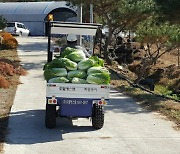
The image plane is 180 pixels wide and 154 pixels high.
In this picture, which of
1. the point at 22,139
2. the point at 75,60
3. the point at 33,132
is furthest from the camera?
the point at 75,60

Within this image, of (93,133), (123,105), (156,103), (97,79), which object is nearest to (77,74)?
(97,79)

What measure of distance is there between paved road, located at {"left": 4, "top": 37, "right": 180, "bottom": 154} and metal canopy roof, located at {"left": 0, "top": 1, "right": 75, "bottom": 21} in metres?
46.4

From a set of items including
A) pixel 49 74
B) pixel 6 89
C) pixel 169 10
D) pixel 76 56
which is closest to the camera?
pixel 49 74

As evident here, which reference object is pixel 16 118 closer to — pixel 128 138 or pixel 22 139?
pixel 22 139

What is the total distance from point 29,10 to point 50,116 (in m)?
51.7

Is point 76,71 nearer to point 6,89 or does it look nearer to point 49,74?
point 49,74

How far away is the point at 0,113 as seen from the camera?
437 inches

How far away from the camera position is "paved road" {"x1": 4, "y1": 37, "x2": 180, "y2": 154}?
8352 millimetres

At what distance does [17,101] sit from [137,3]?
42.0 feet

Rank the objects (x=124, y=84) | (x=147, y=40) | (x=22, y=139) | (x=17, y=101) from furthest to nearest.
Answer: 1. (x=147, y=40)
2. (x=124, y=84)
3. (x=17, y=101)
4. (x=22, y=139)

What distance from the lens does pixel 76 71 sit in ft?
32.4

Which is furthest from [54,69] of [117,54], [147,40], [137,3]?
[117,54]

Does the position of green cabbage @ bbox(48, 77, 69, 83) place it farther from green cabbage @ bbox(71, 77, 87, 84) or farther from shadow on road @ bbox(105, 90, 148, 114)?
shadow on road @ bbox(105, 90, 148, 114)

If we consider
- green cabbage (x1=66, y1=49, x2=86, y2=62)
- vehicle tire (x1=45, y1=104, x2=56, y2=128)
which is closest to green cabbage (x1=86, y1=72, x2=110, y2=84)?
green cabbage (x1=66, y1=49, x2=86, y2=62)
